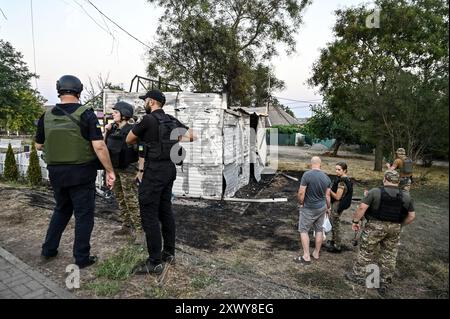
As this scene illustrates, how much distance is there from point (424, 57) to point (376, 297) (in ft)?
46.8

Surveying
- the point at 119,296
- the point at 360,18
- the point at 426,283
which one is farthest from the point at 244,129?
the point at 360,18

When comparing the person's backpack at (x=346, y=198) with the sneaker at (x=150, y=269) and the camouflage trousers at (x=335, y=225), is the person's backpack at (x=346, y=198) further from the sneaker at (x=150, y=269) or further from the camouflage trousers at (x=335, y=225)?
the sneaker at (x=150, y=269)

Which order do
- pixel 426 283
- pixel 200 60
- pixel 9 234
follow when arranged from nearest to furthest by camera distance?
pixel 426 283 → pixel 9 234 → pixel 200 60

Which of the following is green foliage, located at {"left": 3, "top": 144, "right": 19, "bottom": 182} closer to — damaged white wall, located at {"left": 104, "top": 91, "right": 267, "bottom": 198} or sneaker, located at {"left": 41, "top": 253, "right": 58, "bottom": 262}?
damaged white wall, located at {"left": 104, "top": 91, "right": 267, "bottom": 198}

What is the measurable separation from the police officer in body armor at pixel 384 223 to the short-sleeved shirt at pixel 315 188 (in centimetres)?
62

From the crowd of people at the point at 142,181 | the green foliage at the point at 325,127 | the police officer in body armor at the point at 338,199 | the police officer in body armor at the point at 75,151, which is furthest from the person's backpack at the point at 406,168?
the green foliage at the point at 325,127

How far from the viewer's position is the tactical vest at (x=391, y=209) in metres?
3.49

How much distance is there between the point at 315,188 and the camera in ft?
14.1

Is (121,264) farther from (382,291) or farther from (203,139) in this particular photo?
(203,139)

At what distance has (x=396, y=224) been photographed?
356 cm

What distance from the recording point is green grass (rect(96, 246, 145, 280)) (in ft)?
11.0

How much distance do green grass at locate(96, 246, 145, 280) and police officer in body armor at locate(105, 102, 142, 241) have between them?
22.2 inches

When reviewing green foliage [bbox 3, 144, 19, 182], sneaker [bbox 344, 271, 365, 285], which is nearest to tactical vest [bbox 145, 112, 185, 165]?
sneaker [bbox 344, 271, 365, 285]
